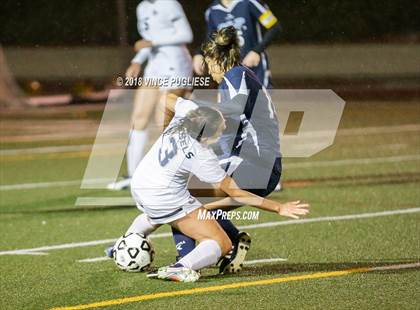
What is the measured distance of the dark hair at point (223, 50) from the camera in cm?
680

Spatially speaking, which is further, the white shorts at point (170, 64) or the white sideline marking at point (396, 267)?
the white shorts at point (170, 64)

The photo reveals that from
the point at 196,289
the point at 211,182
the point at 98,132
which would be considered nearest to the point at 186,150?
the point at 211,182

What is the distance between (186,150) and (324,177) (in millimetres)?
5140

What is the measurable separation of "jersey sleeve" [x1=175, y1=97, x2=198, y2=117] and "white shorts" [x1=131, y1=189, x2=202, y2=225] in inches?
22.7

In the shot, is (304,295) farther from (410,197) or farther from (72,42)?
(72,42)

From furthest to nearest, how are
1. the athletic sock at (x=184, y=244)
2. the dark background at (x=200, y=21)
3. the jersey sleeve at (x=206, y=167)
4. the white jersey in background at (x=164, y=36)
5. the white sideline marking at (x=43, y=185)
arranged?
the dark background at (x=200, y=21), the white sideline marking at (x=43, y=185), the white jersey in background at (x=164, y=36), the athletic sock at (x=184, y=244), the jersey sleeve at (x=206, y=167)

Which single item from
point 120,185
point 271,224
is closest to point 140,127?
point 120,185

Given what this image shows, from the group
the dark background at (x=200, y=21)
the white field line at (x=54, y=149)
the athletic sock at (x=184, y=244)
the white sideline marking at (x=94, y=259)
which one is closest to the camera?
the athletic sock at (x=184, y=244)

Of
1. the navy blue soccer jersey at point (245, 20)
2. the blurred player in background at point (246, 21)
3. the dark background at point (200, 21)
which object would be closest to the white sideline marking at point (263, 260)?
the blurred player in background at point (246, 21)

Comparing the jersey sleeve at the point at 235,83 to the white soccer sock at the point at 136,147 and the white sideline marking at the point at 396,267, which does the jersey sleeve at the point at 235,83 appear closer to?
the white sideline marking at the point at 396,267

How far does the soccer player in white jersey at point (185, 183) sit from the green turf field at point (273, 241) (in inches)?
7.8

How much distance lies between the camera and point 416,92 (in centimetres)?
2356

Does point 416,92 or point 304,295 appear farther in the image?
point 416,92

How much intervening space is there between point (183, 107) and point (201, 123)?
0.23 m
